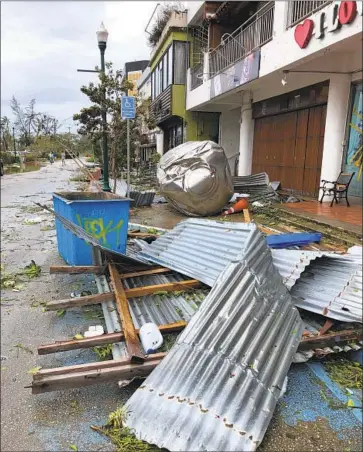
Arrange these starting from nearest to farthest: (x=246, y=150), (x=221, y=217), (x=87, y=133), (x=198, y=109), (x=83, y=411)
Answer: (x=83, y=411)
(x=221, y=217)
(x=87, y=133)
(x=246, y=150)
(x=198, y=109)

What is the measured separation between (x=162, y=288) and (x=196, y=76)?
14.1 m

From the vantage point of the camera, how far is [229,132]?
1723 cm

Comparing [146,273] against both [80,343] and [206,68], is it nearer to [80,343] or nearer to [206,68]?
[80,343]

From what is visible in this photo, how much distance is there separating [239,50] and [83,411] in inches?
461

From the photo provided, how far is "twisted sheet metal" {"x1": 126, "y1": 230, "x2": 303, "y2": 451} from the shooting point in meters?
1.89

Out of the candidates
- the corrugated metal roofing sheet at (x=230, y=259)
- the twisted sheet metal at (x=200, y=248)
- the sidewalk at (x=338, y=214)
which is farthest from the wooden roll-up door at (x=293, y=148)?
the corrugated metal roofing sheet at (x=230, y=259)

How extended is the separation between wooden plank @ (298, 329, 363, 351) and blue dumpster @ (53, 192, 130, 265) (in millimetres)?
2863

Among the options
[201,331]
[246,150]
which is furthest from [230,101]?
[201,331]

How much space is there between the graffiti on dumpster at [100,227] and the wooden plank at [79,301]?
122cm

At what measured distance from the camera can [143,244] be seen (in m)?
5.36

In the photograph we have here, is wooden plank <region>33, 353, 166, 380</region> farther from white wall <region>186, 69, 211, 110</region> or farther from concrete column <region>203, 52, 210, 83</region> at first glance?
concrete column <region>203, 52, 210, 83</region>

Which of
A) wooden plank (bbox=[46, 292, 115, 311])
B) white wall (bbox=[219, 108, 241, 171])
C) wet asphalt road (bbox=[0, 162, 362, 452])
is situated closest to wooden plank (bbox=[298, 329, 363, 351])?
wet asphalt road (bbox=[0, 162, 362, 452])

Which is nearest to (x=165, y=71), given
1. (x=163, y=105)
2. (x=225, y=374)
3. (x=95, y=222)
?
(x=163, y=105)

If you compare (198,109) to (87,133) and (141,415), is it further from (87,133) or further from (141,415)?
(141,415)
